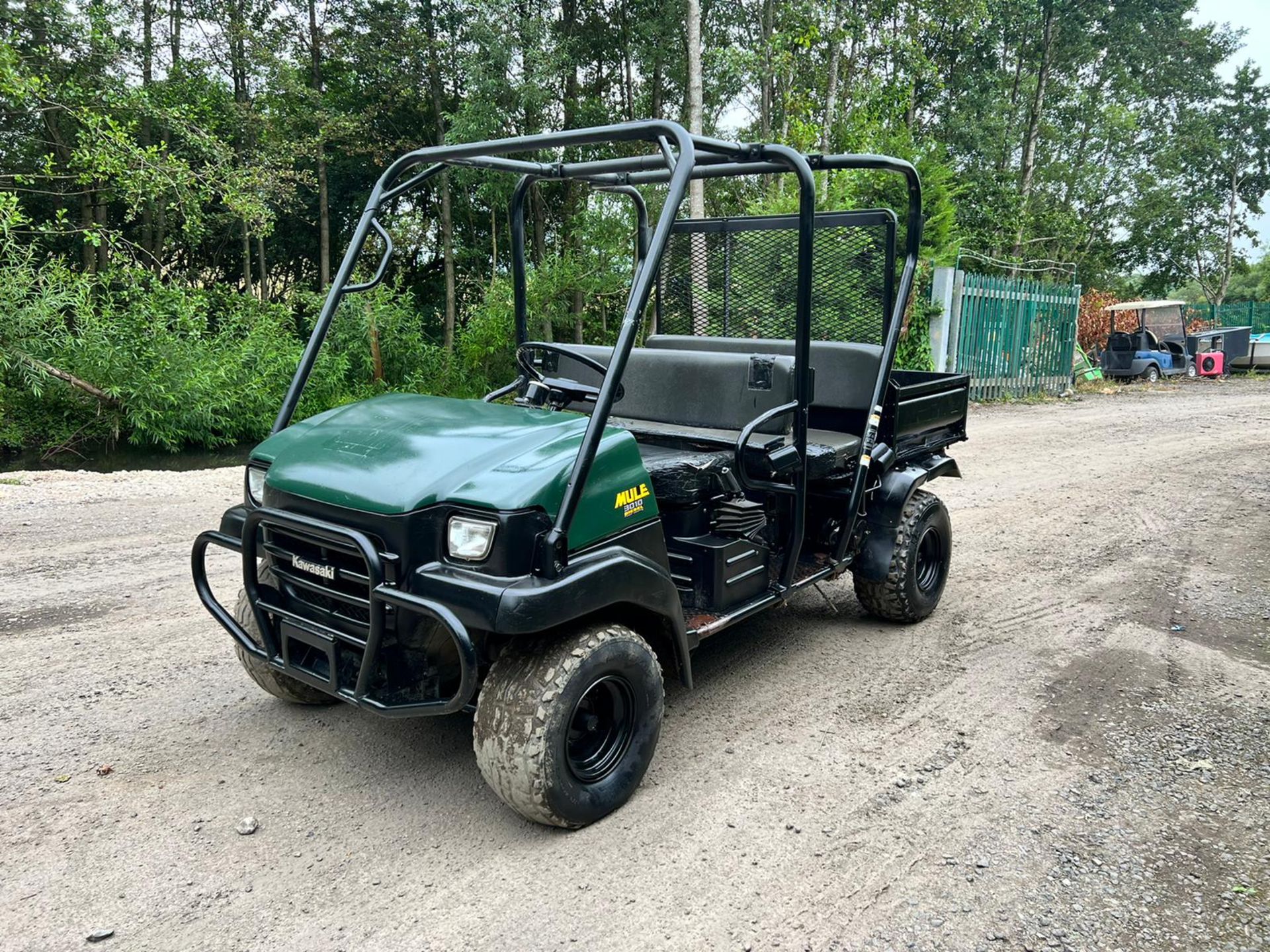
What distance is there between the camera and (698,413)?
4.02 metres

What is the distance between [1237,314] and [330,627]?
35421mm

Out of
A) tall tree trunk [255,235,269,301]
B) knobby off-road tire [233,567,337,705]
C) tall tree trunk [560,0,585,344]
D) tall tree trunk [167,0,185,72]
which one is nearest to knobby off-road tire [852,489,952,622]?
knobby off-road tire [233,567,337,705]

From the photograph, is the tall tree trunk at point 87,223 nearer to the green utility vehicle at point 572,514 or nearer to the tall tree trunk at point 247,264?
the tall tree trunk at point 247,264

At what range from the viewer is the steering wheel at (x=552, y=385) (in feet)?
12.5

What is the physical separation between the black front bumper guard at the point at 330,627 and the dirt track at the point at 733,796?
18.5 inches

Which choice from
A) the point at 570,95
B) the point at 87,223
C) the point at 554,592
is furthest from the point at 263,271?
the point at 554,592

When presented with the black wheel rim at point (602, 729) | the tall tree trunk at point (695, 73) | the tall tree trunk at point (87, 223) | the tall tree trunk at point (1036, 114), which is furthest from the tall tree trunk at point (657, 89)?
the black wheel rim at point (602, 729)

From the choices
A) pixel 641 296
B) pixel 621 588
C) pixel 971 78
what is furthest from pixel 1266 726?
pixel 971 78

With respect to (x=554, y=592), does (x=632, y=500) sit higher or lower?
higher

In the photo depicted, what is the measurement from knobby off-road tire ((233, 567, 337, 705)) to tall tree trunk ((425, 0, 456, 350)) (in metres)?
13.3

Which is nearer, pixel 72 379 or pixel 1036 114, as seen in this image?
pixel 72 379

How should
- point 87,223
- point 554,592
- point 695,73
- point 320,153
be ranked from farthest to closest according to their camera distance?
point 320,153, point 87,223, point 695,73, point 554,592

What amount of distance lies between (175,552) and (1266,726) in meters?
5.87

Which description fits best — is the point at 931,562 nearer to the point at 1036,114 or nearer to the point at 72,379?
the point at 72,379
